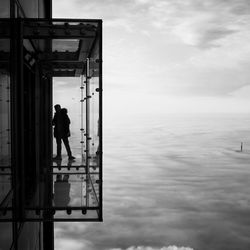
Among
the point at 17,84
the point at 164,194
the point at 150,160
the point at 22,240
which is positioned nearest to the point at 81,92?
the point at 22,240

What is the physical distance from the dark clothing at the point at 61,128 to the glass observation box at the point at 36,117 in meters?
1.54

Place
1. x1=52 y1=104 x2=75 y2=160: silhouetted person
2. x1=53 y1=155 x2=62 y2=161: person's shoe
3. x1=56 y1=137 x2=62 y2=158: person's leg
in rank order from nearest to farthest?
x1=53 y1=155 x2=62 y2=161: person's shoe, x1=56 y1=137 x2=62 y2=158: person's leg, x1=52 y1=104 x2=75 y2=160: silhouetted person

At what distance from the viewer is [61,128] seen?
1323 cm

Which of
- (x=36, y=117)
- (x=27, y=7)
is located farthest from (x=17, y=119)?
(x=36, y=117)

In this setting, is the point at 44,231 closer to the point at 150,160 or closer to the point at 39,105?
the point at 39,105

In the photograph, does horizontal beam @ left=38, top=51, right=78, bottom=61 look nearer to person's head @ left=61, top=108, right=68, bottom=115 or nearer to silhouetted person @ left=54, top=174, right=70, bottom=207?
silhouetted person @ left=54, top=174, right=70, bottom=207

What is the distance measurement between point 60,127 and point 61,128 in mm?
59

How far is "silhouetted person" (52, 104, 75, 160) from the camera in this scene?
12773mm

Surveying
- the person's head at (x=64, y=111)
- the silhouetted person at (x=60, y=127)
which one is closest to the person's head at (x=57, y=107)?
the silhouetted person at (x=60, y=127)

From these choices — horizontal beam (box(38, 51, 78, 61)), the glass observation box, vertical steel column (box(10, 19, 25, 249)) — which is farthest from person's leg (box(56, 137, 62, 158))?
vertical steel column (box(10, 19, 25, 249))

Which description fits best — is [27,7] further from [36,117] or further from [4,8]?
[4,8]

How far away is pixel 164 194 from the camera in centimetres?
19512

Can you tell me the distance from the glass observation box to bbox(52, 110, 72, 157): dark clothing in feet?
5.04

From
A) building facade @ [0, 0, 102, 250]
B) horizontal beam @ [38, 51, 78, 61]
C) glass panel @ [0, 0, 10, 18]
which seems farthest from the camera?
horizontal beam @ [38, 51, 78, 61]
